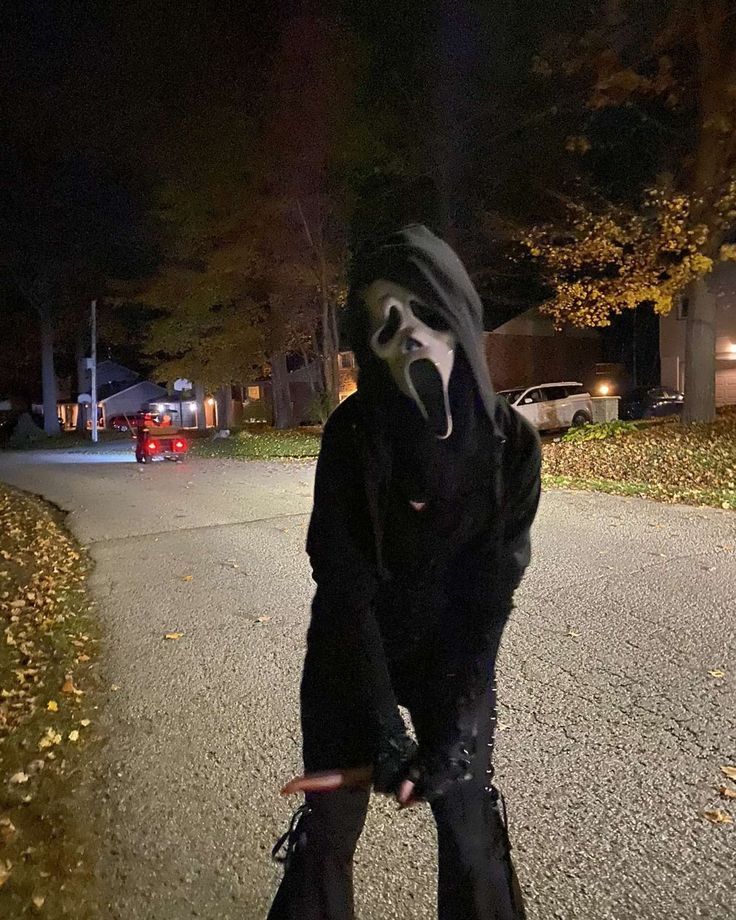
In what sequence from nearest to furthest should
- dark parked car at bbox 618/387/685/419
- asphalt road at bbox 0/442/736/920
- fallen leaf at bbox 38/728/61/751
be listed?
asphalt road at bbox 0/442/736/920, fallen leaf at bbox 38/728/61/751, dark parked car at bbox 618/387/685/419

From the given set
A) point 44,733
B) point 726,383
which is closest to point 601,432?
point 44,733

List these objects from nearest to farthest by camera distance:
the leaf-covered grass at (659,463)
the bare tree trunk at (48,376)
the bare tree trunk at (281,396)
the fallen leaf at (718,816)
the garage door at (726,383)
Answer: the fallen leaf at (718,816), the leaf-covered grass at (659,463), the garage door at (726,383), the bare tree trunk at (281,396), the bare tree trunk at (48,376)

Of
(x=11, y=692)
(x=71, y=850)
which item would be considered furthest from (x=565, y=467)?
(x=71, y=850)

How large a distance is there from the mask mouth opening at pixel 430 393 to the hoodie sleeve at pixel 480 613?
0.19m

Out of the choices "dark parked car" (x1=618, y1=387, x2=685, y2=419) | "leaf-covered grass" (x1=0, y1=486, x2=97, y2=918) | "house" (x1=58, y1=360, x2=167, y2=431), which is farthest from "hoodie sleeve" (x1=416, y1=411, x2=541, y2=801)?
"house" (x1=58, y1=360, x2=167, y2=431)

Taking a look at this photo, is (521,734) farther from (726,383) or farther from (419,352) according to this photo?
(726,383)

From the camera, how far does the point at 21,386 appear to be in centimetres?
6556

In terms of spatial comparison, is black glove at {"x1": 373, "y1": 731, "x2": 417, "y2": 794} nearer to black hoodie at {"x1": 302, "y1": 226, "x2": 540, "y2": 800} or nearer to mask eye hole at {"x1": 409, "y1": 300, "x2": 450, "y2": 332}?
black hoodie at {"x1": 302, "y1": 226, "x2": 540, "y2": 800}

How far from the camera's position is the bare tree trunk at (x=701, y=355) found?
50.3 feet

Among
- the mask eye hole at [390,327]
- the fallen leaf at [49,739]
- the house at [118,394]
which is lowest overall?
the fallen leaf at [49,739]

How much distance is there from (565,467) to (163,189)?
49.2 ft

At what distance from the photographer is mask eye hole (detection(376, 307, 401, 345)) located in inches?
71.5

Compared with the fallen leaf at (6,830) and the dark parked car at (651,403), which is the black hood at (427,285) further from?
the dark parked car at (651,403)

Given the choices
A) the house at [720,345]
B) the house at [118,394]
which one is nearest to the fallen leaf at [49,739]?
the house at [720,345]
